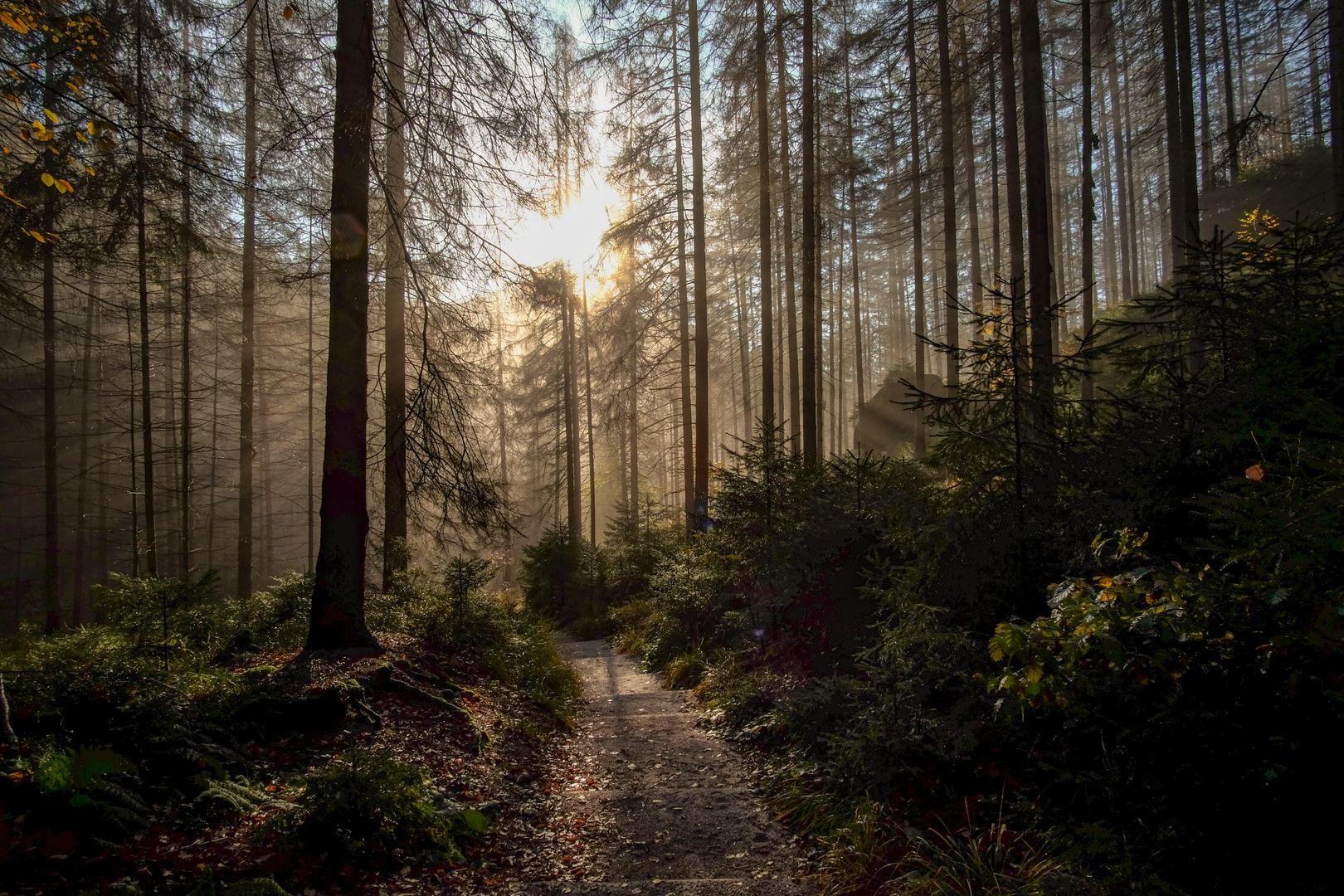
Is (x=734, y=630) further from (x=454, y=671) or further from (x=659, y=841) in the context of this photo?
(x=659, y=841)

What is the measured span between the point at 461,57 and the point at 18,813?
21.6 feet

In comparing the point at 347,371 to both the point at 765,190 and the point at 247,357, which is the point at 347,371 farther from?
the point at 247,357

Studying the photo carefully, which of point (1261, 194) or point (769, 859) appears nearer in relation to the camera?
point (769, 859)

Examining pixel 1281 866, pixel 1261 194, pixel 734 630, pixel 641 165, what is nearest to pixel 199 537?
pixel 641 165

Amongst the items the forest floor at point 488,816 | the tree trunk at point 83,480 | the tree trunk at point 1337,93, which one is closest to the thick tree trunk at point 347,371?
the forest floor at point 488,816

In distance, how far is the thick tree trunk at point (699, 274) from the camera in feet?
45.9

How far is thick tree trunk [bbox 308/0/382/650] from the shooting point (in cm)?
648

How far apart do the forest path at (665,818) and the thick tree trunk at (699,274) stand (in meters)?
7.18

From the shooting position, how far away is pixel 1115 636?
2977mm

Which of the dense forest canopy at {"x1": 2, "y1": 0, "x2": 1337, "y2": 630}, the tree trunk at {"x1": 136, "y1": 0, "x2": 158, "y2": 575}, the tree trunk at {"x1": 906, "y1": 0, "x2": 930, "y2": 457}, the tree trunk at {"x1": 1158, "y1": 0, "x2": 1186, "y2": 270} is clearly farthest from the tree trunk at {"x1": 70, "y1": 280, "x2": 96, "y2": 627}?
the tree trunk at {"x1": 1158, "y1": 0, "x2": 1186, "y2": 270}

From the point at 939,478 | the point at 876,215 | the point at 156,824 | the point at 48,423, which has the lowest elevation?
the point at 156,824

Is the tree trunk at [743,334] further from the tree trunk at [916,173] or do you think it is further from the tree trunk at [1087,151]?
the tree trunk at [1087,151]

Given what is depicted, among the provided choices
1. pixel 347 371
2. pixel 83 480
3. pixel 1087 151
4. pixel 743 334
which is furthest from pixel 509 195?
pixel 83 480

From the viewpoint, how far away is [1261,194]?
18734mm
